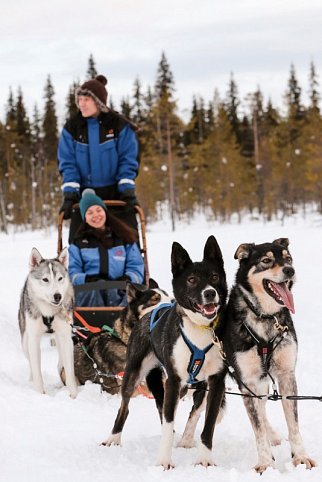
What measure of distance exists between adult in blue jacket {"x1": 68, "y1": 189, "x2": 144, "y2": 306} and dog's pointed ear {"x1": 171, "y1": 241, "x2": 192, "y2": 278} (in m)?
2.35

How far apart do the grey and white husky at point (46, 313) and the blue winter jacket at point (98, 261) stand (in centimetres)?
76

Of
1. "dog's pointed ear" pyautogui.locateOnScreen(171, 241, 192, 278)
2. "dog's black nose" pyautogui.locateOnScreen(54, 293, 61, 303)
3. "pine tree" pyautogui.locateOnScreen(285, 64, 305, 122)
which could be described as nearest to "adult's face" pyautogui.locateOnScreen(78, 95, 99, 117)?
"dog's black nose" pyautogui.locateOnScreen(54, 293, 61, 303)

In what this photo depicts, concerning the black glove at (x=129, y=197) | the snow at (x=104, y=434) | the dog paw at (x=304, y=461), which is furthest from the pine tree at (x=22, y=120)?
the dog paw at (x=304, y=461)

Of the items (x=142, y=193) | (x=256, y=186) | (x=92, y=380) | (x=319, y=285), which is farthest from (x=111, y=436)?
(x=256, y=186)

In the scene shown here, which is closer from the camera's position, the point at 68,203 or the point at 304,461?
the point at 304,461

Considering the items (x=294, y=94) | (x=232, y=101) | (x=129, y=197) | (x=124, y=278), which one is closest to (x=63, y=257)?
(x=124, y=278)

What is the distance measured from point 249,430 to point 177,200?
31.1 m

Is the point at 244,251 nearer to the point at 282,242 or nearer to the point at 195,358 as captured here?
the point at 282,242

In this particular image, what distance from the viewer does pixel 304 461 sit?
8.52ft

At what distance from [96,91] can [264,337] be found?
375 centimetres

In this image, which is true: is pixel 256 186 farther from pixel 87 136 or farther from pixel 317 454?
pixel 317 454

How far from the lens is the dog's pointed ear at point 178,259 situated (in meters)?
2.88

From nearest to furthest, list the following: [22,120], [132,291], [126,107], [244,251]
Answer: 1. [244,251]
2. [132,291]
3. [22,120]
4. [126,107]

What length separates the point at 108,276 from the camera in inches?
211
